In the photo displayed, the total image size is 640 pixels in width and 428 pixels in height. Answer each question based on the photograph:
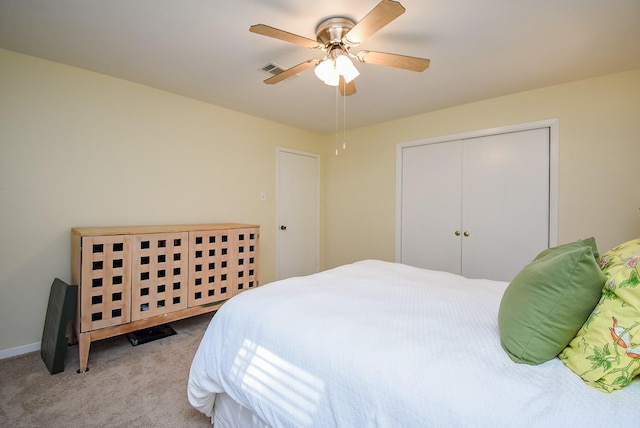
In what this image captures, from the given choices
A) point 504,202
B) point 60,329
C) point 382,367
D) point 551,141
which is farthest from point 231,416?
point 551,141

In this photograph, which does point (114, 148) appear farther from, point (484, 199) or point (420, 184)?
point (484, 199)

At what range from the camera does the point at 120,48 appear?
2010 mm

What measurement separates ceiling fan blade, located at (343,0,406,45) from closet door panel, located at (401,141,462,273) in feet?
6.90

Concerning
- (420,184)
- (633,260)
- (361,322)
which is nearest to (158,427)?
(361,322)

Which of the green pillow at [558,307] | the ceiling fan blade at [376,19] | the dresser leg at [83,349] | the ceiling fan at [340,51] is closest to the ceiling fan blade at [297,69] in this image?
the ceiling fan at [340,51]

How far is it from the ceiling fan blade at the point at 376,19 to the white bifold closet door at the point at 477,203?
2.12 meters

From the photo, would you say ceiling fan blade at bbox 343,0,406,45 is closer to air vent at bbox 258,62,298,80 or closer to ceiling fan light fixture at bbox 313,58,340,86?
ceiling fan light fixture at bbox 313,58,340,86

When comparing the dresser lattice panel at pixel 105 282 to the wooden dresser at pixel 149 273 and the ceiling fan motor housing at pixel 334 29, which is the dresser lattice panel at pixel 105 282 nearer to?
the wooden dresser at pixel 149 273

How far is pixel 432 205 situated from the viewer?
132 inches

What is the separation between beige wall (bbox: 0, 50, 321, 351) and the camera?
211 cm

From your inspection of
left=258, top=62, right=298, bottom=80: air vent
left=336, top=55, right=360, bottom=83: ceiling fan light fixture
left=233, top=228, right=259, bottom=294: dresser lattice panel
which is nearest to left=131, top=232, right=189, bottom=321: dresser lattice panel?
left=233, top=228, right=259, bottom=294: dresser lattice panel

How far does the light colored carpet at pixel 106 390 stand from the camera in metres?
1.53

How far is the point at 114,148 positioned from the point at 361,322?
105 inches

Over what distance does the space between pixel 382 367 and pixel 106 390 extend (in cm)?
189
